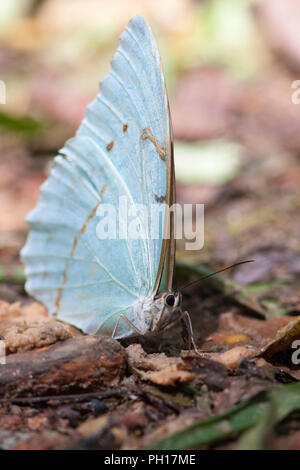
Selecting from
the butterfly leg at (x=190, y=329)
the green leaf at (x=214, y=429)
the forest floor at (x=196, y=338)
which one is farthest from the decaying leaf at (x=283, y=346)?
the green leaf at (x=214, y=429)

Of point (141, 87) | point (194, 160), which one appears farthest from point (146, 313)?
point (194, 160)

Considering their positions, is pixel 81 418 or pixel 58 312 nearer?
pixel 81 418

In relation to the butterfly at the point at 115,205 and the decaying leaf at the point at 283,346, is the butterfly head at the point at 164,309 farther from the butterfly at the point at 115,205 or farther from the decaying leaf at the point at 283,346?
the decaying leaf at the point at 283,346

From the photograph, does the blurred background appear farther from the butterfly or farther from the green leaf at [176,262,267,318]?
the butterfly

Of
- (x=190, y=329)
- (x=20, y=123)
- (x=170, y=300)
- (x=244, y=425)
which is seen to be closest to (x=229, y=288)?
(x=190, y=329)

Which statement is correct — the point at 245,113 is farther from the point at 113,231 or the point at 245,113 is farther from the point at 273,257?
the point at 113,231
